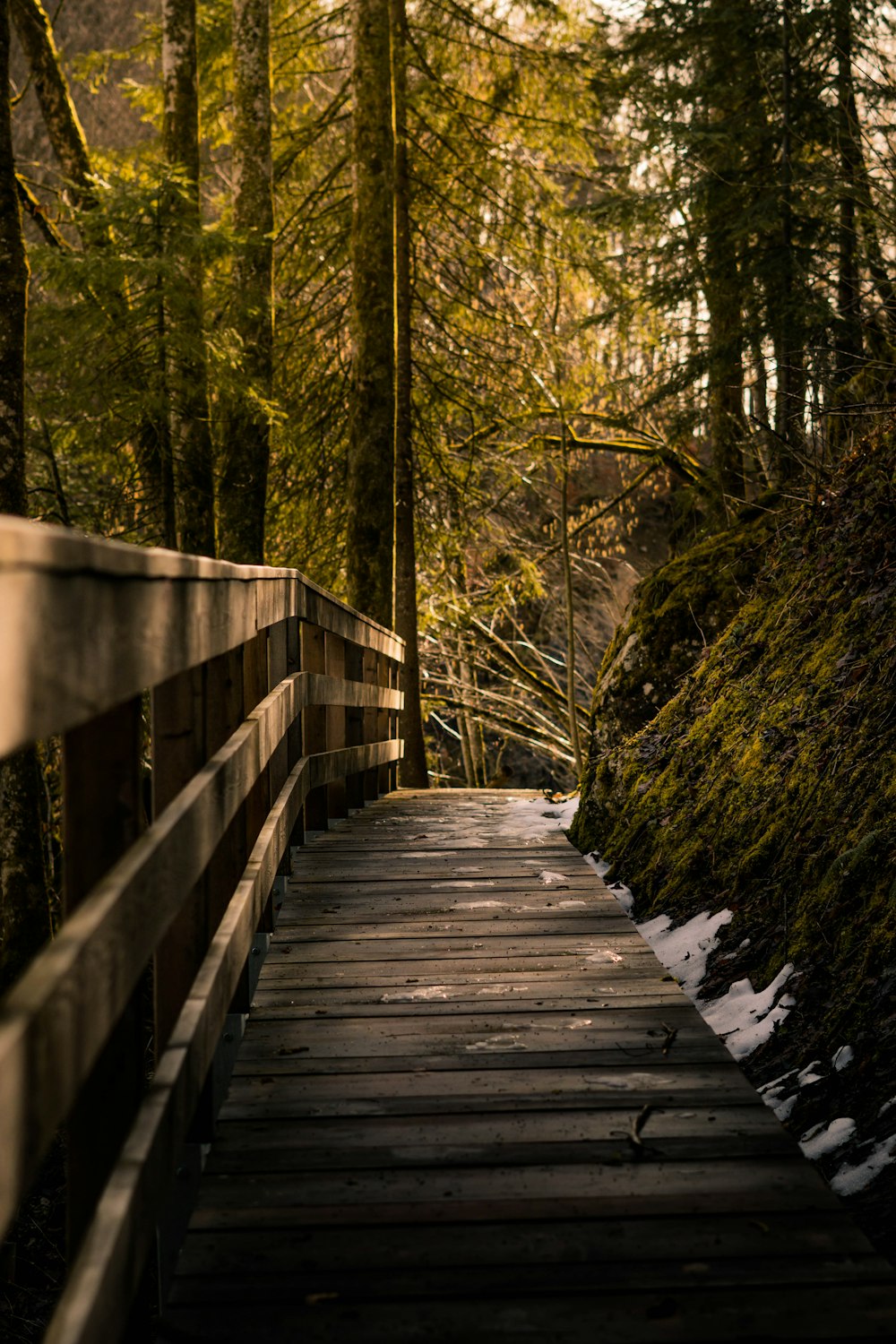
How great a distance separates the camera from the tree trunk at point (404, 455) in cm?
1357

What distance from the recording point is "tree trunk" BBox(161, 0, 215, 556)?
940cm

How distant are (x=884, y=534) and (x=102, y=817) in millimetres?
3690

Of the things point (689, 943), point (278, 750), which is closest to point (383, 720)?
point (278, 750)

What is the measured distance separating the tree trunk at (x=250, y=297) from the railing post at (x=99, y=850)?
8.60 metres

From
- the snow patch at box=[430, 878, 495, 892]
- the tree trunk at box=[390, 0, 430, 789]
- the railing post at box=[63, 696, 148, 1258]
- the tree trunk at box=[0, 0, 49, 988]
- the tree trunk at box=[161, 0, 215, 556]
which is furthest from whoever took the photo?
the tree trunk at box=[390, 0, 430, 789]

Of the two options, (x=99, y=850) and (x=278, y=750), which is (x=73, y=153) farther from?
(x=99, y=850)

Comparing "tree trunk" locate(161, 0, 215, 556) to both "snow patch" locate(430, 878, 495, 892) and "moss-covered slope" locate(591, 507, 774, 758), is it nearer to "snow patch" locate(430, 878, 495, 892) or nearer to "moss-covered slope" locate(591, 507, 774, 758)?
"moss-covered slope" locate(591, 507, 774, 758)

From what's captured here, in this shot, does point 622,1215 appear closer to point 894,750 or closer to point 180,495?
point 894,750

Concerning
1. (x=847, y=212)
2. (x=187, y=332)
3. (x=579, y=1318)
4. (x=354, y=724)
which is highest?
(x=847, y=212)

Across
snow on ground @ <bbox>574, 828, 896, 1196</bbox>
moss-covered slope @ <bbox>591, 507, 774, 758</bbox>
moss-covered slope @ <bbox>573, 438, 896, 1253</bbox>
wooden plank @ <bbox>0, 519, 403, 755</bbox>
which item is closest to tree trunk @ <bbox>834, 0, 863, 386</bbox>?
moss-covered slope @ <bbox>591, 507, 774, 758</bbox>

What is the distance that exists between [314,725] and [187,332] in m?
4.82

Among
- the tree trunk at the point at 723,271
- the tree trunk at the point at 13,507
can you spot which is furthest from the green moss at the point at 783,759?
the tree trunk at the point at 723,271

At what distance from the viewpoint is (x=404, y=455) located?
14109 millimetres

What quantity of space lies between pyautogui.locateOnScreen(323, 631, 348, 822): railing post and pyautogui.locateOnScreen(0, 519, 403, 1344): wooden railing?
2.83 m
